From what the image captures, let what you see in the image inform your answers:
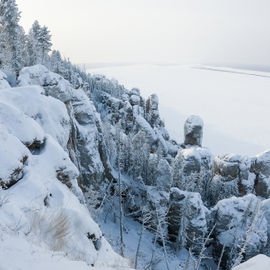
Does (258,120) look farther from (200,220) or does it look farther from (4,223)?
(4,223)

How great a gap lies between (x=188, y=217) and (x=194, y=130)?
33.6 meters

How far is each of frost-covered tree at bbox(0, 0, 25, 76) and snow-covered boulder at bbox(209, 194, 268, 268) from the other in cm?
4063

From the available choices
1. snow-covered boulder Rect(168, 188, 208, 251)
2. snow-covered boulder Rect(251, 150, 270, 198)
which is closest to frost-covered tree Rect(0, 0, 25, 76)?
snow-covered boulder Rect(168, 188, 208, 251)

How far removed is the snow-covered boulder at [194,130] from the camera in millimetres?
59500

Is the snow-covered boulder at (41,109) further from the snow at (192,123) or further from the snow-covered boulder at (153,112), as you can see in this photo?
the snow-covered boulder at (153,112)

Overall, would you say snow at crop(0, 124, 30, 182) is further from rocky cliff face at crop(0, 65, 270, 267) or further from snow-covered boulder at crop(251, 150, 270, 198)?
snow-covered boulder at crop(251, 150, 270, 198)

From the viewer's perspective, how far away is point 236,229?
27.0 meters

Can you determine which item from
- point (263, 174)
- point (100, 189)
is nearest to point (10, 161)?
point (100, 189)

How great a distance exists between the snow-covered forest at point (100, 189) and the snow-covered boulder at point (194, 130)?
255mm

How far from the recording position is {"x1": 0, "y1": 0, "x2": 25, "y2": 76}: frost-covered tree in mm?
40250

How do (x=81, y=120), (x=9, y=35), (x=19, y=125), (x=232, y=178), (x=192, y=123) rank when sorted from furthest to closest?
(x=192, y=123) → (x=232, y=178) → (x=9, y=35) → (x=81, y=120) → (x=19, y=125)

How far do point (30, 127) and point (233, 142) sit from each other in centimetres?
13824

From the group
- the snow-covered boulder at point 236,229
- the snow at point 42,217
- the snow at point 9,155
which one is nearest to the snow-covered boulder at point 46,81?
the snow at point 42,217

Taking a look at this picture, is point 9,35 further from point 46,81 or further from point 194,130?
point 194,130
